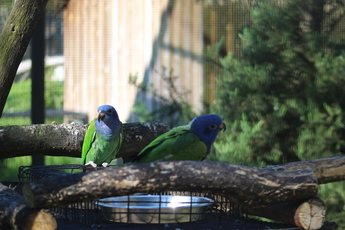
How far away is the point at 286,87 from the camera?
367 cm

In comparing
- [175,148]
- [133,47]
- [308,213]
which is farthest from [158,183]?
[133,47]

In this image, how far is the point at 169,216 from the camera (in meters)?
1.49

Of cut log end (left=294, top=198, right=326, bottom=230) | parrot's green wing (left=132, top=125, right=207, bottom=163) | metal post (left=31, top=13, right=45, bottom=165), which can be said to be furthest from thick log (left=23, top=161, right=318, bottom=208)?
metal post (left=31, top=13, right=45, bottom=165)

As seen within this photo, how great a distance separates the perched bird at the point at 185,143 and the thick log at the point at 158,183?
0.25 metres

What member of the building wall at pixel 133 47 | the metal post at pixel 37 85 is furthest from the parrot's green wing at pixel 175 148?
the building wall at pixel 133 47

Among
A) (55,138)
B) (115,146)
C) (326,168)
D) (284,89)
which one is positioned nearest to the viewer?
(326,168)

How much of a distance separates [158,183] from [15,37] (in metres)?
1.09

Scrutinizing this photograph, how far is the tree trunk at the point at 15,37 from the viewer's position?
1.97 meters

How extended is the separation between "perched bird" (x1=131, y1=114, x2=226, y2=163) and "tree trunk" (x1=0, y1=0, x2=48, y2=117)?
2.49 feet

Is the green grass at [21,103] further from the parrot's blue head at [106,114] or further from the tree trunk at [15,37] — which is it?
the tree trunk at [15,37]

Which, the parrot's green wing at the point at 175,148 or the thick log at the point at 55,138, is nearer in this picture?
the parrot's green wing at the point at 175,148

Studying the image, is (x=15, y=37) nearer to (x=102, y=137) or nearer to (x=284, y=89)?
(x=102, y=137)

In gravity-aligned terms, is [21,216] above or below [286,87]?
below

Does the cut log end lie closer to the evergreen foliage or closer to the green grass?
the evergreen foliage
